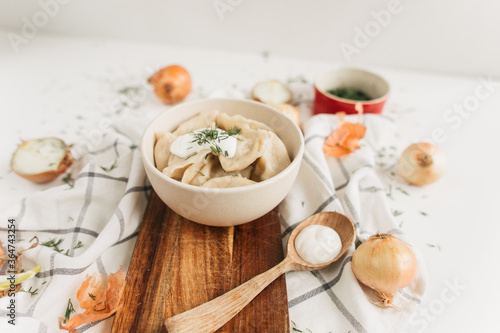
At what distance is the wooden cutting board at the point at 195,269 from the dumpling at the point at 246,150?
10.1 inches

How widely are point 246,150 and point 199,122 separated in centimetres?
28

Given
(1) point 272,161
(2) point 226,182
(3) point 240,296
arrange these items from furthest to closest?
(1) point 272,161, (2) point 226,182, (3) point 240,296

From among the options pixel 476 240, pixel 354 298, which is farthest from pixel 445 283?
pixel 354 298

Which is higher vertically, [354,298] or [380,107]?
[380,107]

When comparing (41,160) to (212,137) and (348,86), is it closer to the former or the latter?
(212,137)

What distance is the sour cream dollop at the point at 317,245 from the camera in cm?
132

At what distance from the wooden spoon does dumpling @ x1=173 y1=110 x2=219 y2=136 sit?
55cm

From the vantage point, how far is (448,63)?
278 cm

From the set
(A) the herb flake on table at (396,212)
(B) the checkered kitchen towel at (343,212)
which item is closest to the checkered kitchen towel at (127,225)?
(B) the checkered kitchen towel at (343,212)

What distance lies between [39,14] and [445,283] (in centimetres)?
316

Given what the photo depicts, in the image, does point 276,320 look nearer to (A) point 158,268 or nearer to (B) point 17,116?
(A) point 158,268

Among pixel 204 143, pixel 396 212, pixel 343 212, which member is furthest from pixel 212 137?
pixel 396 212

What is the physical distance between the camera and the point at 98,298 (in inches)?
47.7

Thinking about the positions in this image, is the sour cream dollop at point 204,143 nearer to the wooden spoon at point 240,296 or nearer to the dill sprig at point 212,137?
the dill sprig at point 212,137
